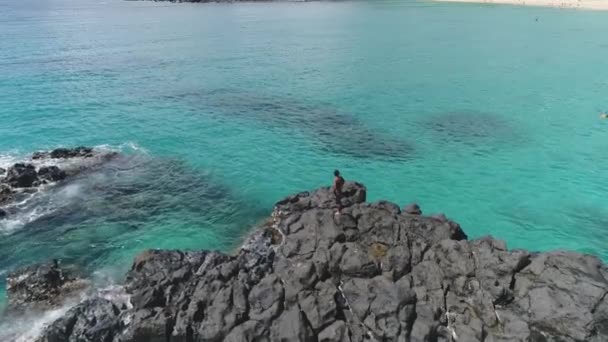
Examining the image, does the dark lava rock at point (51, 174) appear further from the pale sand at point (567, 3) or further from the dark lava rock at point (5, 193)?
the pale sand at point (567, 3)

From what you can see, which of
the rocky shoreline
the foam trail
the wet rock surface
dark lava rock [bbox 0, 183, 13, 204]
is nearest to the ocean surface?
the foam trail

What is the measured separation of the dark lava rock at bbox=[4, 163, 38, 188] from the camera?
117 feet

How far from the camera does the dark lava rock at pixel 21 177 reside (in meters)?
35.8

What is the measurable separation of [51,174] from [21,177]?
2220 millimetres

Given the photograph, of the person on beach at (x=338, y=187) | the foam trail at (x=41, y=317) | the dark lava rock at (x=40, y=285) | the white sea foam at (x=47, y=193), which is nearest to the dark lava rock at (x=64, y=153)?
the white sea foam at (x=47, y=193)

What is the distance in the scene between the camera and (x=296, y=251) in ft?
78.8

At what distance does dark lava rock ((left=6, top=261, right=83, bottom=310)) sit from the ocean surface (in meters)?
1.56

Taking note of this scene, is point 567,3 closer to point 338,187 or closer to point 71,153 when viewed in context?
point 338,187

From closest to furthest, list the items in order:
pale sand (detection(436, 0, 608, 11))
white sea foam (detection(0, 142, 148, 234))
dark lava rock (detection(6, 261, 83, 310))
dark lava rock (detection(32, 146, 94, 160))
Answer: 1. dark lava rock (detection(6, 261, 83, 310))
2. white sea foam (detection(0, 142, 148, 234))
3. dark lava rock (detection(32, 146, 94, 160))
4. pale sand (detection(436, 0, 608, 11))

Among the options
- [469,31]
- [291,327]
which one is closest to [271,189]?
[291,327]

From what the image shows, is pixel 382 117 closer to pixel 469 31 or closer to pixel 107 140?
pixel 107 140

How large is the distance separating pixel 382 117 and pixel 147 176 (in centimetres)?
2884

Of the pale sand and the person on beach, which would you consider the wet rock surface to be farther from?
the pale sand

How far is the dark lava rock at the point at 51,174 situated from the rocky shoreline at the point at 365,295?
14.9 metres
